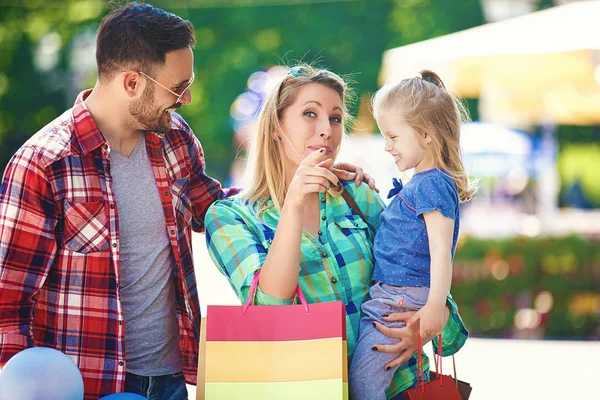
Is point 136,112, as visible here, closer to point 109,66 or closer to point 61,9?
point 109,66

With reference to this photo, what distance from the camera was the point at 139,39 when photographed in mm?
2873

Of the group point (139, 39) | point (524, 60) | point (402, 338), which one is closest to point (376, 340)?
point (402, 338)

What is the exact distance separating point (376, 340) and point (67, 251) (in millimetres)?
984

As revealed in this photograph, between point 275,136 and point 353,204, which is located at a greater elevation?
point 275,136

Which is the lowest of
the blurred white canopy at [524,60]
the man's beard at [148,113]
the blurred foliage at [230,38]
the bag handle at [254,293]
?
the bag handle at [254,293]

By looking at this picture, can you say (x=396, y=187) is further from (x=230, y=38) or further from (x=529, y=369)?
(x=230, y=38)

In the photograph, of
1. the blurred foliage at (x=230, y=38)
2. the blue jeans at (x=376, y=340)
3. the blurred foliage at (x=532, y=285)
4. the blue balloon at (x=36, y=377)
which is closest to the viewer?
the blue balloon at (x=36, y=377)

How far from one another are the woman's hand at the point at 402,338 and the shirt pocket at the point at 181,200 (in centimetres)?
81

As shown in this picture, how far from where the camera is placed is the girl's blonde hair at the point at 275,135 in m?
2.87

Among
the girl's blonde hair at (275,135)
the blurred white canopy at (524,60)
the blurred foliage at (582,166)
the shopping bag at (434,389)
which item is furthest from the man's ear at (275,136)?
the blurred foliage at (582,166)

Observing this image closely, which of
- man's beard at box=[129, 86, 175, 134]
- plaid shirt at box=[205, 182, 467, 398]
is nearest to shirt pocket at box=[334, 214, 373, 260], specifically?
plaid shirt at box=[205, 182, 467, 398]

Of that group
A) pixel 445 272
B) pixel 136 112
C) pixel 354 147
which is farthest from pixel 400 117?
pixel 354 147

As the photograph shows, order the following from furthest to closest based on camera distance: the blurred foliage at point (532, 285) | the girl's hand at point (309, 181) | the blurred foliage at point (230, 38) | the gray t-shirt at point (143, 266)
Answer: the blurred foliage at point (230, 38), the blurred foliage at point (532, 285), the gray t-shirt at point (143, 266), the girl's hand at point (309, 181)

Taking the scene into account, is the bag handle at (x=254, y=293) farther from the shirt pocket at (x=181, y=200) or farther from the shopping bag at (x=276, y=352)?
the shirt pocket at (x=181, y=200)
